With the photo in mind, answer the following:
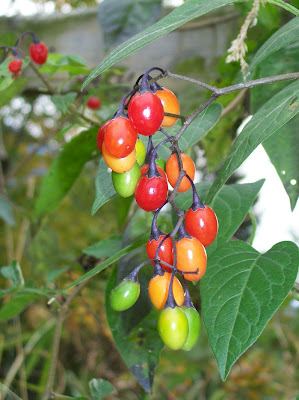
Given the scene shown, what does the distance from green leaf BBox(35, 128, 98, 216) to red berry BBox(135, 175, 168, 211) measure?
38cm

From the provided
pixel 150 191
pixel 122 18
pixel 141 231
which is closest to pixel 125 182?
pixel 150 191

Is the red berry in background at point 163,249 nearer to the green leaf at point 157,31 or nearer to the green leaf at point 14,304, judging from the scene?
the green leaf at point 157,31

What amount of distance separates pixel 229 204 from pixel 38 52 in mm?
405

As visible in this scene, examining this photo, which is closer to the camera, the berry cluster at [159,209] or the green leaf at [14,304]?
the berry cluster at [159,209]

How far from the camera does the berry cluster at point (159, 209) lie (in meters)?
0.34

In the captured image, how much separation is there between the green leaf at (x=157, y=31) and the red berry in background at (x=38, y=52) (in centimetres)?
44

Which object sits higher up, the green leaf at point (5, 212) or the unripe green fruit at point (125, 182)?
the green leaf at point (5, 212)

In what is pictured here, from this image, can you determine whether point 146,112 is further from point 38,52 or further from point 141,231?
point 38,52

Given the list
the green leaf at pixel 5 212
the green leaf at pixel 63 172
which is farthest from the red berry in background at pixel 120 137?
the green leaf at pixel 5 212

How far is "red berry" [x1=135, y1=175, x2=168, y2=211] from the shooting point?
0.35 metres

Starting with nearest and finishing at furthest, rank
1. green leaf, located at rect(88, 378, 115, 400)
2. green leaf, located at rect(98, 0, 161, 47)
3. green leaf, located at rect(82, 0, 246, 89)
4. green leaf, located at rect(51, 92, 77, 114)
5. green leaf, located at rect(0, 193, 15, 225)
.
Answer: green leaf, located at rect(82, 0, 246, 89) < green leaf, located at rect(88, 378, 115, 400) < green leaf, located at rect(51, 92, 77, 114) < green leaf, located at rect(98, 0, 161, 47) < green leaf, located at rect(0, 193, 15, 225)

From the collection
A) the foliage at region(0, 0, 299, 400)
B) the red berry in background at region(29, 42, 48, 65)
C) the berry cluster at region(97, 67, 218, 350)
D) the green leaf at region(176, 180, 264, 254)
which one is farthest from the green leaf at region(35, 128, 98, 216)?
the berry cluster at region(97, 67, 218, 350)

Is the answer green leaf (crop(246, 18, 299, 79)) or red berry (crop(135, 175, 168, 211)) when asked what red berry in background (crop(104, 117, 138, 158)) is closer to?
red berry (crop(135, 175, 168, 211))

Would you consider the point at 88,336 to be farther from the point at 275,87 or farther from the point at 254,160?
the point at 275,87
